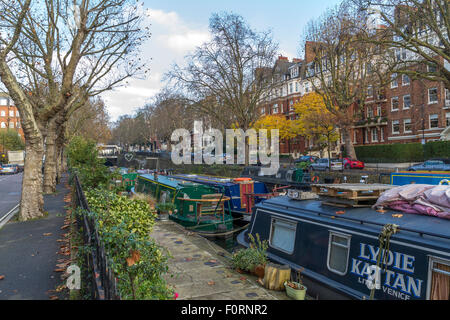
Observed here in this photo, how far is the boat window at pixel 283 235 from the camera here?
8230 mm

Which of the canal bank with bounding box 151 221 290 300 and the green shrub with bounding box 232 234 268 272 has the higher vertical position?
the green shrub with bounding box 232 234 268 272

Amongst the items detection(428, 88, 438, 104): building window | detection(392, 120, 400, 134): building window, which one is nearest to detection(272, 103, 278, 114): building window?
detection(392, 120, 400, 134): building window

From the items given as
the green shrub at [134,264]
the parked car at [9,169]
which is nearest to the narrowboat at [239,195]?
the green shrub at [134,264]

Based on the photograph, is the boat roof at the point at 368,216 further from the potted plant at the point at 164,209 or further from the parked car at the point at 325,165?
the parked car at the point at 325,165

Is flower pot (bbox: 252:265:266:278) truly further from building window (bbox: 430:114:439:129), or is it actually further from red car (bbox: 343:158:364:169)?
building window (bbox: 430:114:439:129)

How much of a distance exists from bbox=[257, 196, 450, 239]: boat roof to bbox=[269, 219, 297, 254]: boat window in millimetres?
340

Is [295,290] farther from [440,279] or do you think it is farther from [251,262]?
[440,279]

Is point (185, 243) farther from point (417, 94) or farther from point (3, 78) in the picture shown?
point (417, 94)

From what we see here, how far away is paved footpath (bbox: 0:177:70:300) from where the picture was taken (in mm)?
5617

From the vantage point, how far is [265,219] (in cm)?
935

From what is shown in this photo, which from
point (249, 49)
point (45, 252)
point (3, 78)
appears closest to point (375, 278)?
point (45, 252)

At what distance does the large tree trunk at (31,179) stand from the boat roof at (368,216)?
821cm

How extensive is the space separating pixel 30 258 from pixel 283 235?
6.01 metres
